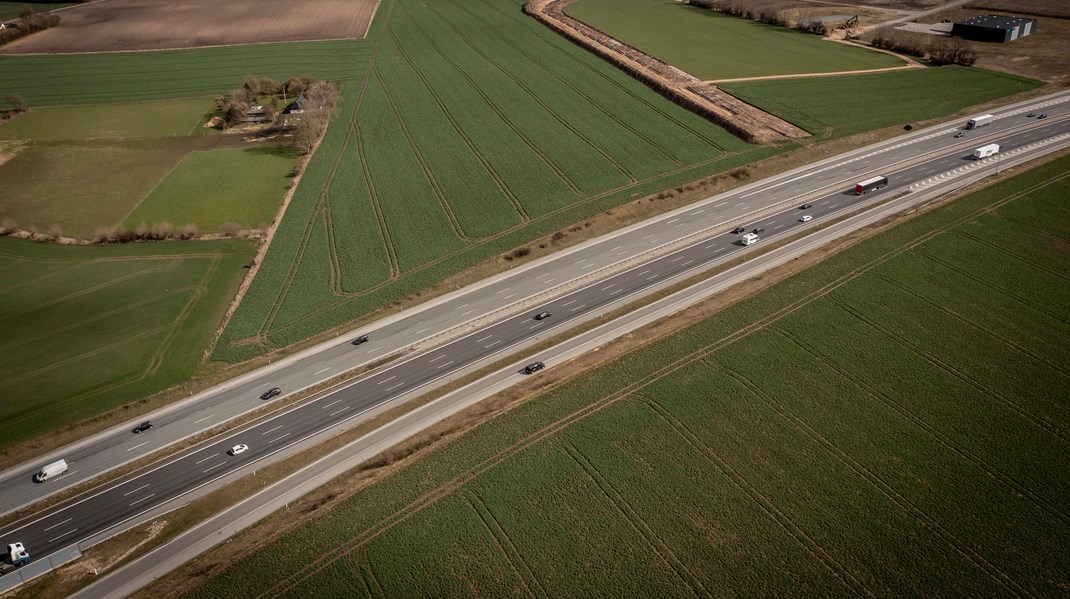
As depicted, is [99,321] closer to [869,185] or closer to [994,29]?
[869,185]

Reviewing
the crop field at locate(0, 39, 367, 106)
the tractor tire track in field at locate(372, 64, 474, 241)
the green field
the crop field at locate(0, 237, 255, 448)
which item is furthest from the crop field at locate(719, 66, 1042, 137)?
the crop field at locate(0, 237, 255, 448)

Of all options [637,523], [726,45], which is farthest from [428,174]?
[726,45]

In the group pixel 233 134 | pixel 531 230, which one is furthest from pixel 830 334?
pixel 233 134

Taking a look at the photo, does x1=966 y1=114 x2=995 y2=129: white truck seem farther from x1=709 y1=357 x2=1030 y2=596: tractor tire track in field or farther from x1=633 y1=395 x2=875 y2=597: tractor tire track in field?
x1=633 y1=395 x2=875 y2=597: tractor tire track in field

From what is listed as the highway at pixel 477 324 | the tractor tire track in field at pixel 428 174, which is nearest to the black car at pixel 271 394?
the highway at pixel 477 324

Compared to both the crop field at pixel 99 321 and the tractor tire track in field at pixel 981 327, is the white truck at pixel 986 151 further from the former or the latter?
the crop field at pixel 99 321

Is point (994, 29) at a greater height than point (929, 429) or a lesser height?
greater
